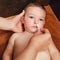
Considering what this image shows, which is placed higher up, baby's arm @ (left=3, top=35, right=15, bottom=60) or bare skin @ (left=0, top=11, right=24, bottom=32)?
bare skin @ (left=0, top=11, right=24, bottom=32)

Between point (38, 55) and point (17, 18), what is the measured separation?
0.26 metres

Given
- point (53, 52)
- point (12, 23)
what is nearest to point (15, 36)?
point (12, 23)

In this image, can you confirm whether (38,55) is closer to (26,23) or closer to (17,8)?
(26,23)

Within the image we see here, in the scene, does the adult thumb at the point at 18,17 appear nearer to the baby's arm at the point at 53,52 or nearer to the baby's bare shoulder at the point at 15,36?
the baby's bare shoulder at the point at 15,36

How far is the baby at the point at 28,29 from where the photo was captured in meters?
1.08

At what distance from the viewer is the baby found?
1079 millimetres

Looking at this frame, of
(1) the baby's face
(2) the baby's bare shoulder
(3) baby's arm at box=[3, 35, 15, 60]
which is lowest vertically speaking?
(3) baby's arm at box=[3, 35, 15, 60]

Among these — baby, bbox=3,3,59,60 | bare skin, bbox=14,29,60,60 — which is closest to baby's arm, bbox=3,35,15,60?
baby, bbox=3,3,59,60

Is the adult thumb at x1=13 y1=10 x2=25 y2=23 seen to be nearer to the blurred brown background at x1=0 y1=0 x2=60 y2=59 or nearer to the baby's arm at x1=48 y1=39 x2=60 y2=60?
the blurred brown background at x1=0 y1=0 x2=60 y2=59

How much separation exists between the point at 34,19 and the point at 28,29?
2.6 inches

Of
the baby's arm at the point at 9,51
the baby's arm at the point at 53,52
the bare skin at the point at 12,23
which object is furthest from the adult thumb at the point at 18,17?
the baby's arm at the point at 53,52

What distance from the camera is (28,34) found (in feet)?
3.66

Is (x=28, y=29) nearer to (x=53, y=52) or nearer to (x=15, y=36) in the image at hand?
(x=15, y=36)

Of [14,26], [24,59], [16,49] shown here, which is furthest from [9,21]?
[24,59]
